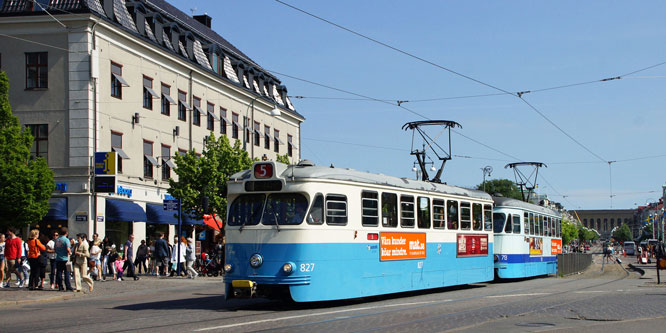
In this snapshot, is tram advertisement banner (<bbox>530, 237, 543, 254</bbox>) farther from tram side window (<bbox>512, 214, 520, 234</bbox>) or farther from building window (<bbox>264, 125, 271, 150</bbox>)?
building window (<bbox>264, 125, 271, 150</bbox>)

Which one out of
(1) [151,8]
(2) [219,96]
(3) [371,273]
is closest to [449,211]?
(3) [371,273]

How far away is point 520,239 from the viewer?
26.7 meters

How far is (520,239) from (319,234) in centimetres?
1335

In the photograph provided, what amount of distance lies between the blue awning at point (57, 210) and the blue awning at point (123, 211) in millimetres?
2015

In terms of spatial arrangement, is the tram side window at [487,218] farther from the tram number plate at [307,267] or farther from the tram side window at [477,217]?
the tram number plate at [307,267]

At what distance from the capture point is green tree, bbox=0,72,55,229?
97.0 ft

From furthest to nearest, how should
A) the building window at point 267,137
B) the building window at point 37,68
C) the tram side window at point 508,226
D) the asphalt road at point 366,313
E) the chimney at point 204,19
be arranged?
1. the chimney at point 204,19
2. the building window at point 267,137
3. the building window at point 37,68
4. the tram side window at point 508,226
5. the asphalt road at point 366,313

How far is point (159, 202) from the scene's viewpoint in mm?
41062

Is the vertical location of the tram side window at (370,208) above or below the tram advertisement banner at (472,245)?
above

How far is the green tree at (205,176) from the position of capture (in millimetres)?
35625

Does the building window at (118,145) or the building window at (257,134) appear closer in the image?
the building window at (118,145)

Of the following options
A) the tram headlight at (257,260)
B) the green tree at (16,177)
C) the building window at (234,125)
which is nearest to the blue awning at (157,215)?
the green tree at (16,177)

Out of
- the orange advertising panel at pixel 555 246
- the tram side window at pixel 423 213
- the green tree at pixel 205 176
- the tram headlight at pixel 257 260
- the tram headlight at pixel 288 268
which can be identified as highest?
the green tree at pixel 205 176

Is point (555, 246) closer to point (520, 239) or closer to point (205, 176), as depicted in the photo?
point (520, 239)
